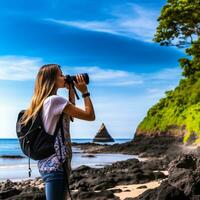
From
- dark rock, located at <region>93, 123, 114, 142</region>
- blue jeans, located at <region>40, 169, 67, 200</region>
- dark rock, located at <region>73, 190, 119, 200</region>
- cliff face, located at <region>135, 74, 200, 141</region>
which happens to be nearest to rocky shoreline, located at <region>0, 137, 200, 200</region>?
dark rock, located at <region>73, 190, 119, 200</region>

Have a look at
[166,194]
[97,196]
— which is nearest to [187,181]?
[166,194]

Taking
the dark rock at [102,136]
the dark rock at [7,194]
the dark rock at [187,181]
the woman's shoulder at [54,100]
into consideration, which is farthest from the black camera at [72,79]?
the dark rock at [102,136]

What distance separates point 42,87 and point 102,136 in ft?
338

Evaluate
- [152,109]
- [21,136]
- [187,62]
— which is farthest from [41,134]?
[152,109]

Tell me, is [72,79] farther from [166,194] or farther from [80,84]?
[166,194]

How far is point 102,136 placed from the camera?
107 metres

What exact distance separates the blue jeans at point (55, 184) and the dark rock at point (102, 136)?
99547 mm

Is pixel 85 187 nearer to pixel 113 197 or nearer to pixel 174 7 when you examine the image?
pixel 113 197

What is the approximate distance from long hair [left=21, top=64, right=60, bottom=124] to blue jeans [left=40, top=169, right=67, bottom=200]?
510 millimetres

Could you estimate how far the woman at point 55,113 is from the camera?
4.28 m

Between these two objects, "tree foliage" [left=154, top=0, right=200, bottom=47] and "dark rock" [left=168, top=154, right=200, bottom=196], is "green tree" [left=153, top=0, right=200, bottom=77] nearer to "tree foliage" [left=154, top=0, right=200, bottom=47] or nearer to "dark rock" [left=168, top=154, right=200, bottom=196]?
"tree foliage" [left=154, top=0, right=200, bottom=47]

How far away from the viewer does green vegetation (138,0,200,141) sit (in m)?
32.8

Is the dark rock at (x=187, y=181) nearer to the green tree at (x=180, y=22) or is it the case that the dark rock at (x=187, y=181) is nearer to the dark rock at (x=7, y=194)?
the dark rock at (x=7, y=194)

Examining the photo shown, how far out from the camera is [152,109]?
174 feet
